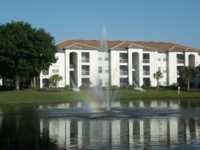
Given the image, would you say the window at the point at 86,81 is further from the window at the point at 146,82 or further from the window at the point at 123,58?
the window at the point at 146,82

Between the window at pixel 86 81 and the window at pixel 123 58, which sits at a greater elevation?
the window at pixel 123 58

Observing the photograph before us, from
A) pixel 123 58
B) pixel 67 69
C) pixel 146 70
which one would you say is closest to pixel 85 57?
pixel 67 69

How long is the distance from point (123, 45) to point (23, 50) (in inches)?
1243

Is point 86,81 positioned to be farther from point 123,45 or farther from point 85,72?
point 123,45

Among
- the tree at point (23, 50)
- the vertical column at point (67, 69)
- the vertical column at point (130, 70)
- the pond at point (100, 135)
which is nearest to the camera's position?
the pond at point (100, 135)

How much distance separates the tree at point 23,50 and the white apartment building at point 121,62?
59.9 ft

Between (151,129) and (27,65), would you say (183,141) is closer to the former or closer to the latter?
(151,129)

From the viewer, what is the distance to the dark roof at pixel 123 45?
105062mm

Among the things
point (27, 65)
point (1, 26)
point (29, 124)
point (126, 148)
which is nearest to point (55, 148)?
point (126, 148)

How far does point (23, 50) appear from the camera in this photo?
268ft

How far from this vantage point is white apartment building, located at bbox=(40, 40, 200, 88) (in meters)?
105

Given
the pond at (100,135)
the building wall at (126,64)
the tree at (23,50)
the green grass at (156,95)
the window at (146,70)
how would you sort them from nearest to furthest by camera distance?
the pond at (100,135) → the green grass at (156,95) → the tree at (23,50) → the building wall at (126,64) → the window at (146,70)

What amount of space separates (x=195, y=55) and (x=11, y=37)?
4512 cm

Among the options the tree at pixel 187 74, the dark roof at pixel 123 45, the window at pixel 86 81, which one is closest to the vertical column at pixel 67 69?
the dark roof at pixel 123 45
